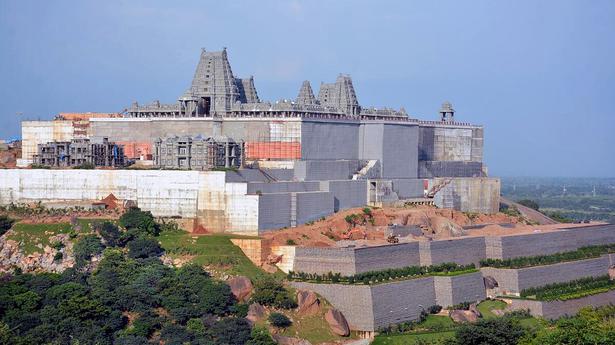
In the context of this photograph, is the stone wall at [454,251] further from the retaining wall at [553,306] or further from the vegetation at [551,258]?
the retaining wall at [553,306]

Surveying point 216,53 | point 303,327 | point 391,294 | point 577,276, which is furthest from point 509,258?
point 216,53

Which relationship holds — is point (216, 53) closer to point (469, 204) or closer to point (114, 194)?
point (114, 194)

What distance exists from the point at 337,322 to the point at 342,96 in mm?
31477

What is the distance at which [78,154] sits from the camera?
80.8 metres

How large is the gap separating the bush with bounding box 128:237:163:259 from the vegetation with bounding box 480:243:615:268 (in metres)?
19.9

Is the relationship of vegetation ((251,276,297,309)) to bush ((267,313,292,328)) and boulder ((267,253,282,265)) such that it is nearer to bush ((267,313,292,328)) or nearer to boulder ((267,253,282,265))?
bush ((267,313,292,328))

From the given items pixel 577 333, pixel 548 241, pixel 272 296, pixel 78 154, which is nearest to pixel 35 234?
pixel 78 154

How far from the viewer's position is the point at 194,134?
273 ft

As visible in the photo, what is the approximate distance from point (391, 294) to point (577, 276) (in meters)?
17.2

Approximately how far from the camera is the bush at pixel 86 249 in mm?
69812

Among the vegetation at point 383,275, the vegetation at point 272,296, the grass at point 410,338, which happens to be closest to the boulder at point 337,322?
the grass at point 410,338

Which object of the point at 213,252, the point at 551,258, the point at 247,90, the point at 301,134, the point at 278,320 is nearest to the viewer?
the point at 278,320

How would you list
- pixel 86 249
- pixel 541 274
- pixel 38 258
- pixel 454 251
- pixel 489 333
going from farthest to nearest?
pixel 541 274, pixel 454 251, pixel 38 258, pixel 86 249, pixel 489 333

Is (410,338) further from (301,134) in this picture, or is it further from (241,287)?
(301,134)
